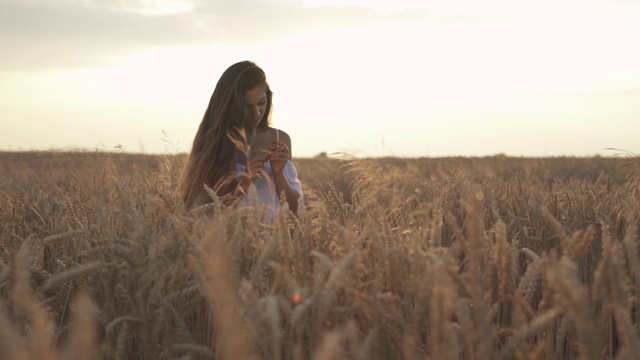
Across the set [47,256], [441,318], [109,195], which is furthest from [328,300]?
[109,195]

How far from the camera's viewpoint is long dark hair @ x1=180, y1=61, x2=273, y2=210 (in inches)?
136

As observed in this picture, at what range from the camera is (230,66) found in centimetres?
362

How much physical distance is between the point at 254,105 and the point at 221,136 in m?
0.26

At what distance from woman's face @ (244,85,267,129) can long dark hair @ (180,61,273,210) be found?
31 millimetres

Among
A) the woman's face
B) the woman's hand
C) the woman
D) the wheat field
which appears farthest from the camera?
the woman's face

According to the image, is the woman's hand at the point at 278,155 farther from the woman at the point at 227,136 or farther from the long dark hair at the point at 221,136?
the long dark hair at the point at 221,136

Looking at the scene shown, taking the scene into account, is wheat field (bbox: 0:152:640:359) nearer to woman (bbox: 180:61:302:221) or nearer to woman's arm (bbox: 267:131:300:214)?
woman's arm (bbox: 267:131:300:214)

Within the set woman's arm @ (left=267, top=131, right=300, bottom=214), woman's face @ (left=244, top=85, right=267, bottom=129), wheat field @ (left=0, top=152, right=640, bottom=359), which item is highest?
woman's face @ (left=244, top=85, right=267, bottom=129)

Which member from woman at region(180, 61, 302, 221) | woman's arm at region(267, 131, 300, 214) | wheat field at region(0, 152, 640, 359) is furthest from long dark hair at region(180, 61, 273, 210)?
wheat field at region(0, 152, 640, 359)

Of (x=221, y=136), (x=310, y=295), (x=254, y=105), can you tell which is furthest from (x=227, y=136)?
(x=310, y=295)

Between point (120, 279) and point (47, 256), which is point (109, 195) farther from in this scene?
point (120, 279)

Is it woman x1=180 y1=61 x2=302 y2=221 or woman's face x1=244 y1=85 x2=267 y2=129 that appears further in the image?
woman's face x1=244 y1=85 x2=267 y2=129

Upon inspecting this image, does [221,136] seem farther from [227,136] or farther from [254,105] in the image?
[254,105]

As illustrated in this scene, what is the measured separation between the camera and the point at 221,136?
11.4 ft
